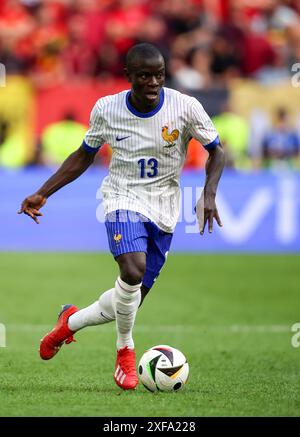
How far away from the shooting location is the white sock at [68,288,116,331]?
732cm

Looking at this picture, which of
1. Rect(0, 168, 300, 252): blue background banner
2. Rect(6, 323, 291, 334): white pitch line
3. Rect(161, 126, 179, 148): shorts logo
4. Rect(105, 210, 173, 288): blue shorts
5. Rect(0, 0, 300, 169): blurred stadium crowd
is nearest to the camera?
Rect(105, 210, 173, 288): blue shorts

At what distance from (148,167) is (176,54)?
39.1ft

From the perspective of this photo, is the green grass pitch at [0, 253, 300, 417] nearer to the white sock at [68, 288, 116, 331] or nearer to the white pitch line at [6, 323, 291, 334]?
the white pitch line at [6, 323, 291, 334]

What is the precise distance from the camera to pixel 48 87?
58.6 feet

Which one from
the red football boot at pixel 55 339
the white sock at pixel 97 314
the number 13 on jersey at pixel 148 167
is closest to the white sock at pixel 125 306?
the white sock at pixel 97 314

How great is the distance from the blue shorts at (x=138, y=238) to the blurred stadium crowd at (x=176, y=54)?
9.92 metres

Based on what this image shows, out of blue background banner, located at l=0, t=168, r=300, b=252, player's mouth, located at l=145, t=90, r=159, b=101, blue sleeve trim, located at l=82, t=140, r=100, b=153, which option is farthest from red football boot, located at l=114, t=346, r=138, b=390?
blue background banner, located at l=0, t=168, r=300, b=252

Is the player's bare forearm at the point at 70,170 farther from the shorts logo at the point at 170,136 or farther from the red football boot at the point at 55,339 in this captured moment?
the red football boot at the point at 55,339

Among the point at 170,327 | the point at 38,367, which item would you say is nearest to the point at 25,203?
the point at 38,367

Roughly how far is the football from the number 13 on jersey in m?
1.22

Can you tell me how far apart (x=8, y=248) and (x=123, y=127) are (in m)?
9.39

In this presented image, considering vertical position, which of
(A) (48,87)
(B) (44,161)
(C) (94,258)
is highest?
(A) (48,87)

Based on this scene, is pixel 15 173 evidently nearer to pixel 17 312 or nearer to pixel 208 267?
pixel 208 267
